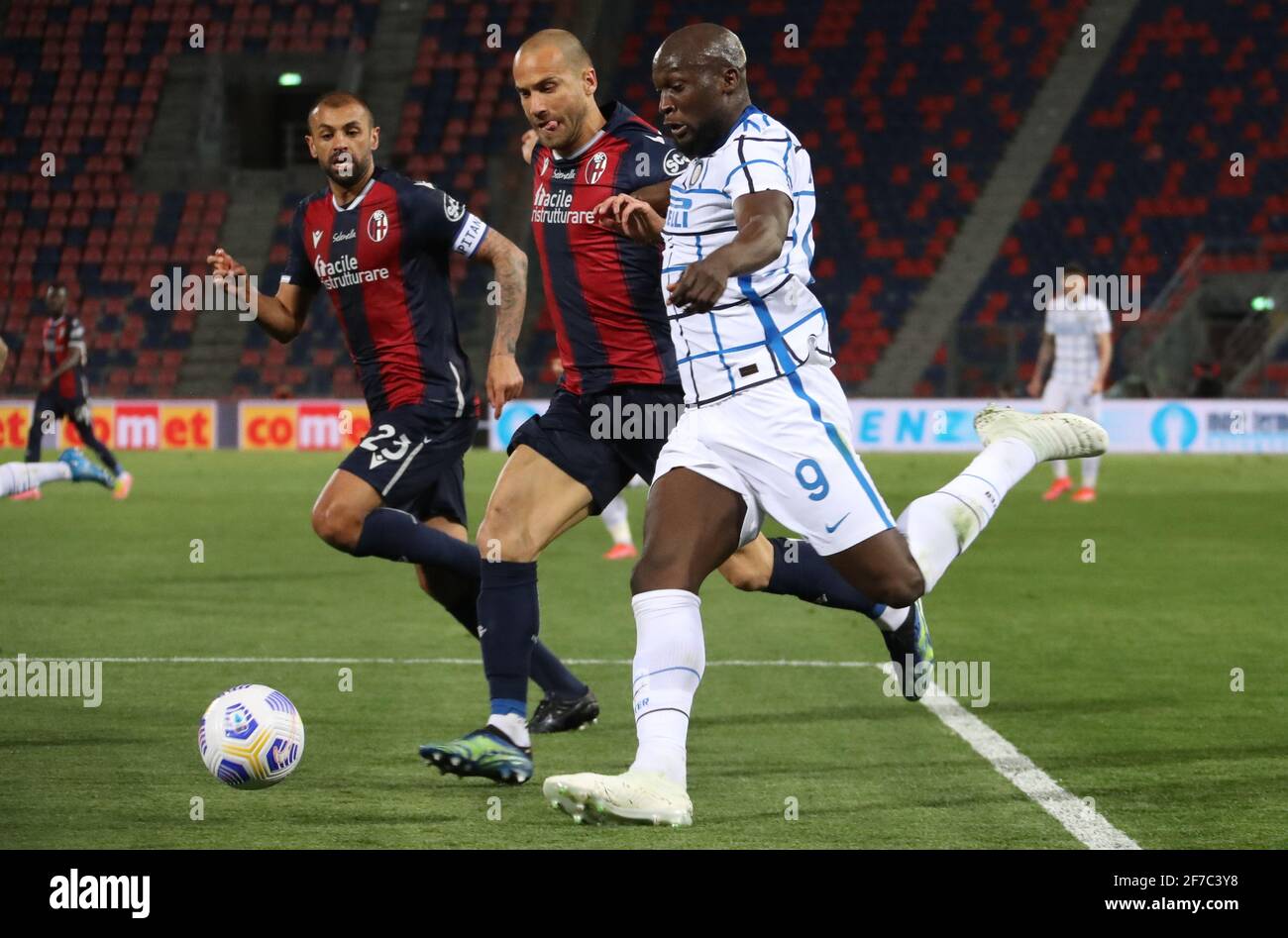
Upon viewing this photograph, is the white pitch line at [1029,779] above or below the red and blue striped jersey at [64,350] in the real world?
below

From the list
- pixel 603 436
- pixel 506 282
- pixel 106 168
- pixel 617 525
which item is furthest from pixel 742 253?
pixel 106 168

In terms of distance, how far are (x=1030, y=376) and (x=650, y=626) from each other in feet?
73.9

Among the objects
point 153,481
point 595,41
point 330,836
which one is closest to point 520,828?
point 330,836

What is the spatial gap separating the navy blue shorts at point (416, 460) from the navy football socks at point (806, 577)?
1252 mm

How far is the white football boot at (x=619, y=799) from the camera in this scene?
14.9ft

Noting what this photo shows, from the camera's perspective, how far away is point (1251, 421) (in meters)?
25.6

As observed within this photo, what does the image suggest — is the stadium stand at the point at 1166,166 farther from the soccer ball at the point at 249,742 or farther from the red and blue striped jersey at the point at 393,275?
the soccer ball at the point at 249,742

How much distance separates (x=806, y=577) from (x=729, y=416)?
1559 mm

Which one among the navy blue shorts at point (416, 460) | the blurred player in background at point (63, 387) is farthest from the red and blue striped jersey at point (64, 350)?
the navy blue shorts at point (416, 460)

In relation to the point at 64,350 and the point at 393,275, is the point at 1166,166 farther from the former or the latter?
the point at 393,275

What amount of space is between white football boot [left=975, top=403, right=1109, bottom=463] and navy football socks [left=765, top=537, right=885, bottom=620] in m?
0.69

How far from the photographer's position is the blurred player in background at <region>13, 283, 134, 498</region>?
18375 millimetres

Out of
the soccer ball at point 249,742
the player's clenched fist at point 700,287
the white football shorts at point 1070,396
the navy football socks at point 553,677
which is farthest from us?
the white football shorts at point 1070,396

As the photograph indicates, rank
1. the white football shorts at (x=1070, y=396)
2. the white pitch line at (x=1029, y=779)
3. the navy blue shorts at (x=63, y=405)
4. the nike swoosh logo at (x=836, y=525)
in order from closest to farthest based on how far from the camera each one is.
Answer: the white pitch line at (x=1029, y=779)
the nike swoosh logo at (x=836, y=525)
the white football shorts at (x=1070, y=396)
the navy blue shorts at (x=63, y=405)
